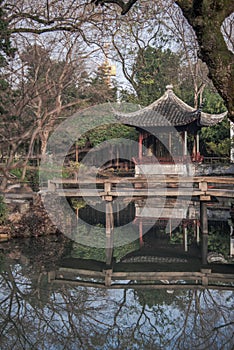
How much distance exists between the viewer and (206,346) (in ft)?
16.7

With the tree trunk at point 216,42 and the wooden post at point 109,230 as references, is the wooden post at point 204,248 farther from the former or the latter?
the tree trunk at point 216,42

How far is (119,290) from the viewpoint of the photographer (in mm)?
7371

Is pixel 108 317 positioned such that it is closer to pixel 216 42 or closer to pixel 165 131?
pixel 216 42

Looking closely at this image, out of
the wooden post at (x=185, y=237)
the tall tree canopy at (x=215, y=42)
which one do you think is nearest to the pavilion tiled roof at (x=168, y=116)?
the wooden post at (x=185, y=237)

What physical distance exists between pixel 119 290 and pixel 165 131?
12.1 meters

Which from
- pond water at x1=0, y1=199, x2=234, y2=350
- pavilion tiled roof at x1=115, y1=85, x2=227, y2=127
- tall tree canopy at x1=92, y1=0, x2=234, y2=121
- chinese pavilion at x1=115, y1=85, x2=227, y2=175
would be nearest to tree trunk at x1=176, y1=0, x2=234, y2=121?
tall tree canopy at x1=92, y1=0, x2=234, y2=121

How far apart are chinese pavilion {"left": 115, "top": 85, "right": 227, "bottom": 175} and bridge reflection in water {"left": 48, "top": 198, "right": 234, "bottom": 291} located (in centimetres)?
420

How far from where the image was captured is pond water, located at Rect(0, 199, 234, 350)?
5.46 meters

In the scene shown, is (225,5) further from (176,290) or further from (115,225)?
(115,225)

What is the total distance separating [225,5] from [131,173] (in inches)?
680

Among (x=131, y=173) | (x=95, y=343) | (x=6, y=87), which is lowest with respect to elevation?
(x=95, y=343)

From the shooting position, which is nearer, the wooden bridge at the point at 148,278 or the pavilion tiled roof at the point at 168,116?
the wooden bridge at the point at 148,278

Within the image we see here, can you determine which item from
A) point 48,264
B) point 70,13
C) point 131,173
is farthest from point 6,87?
point 131,173

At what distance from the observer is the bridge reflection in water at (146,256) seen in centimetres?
779
